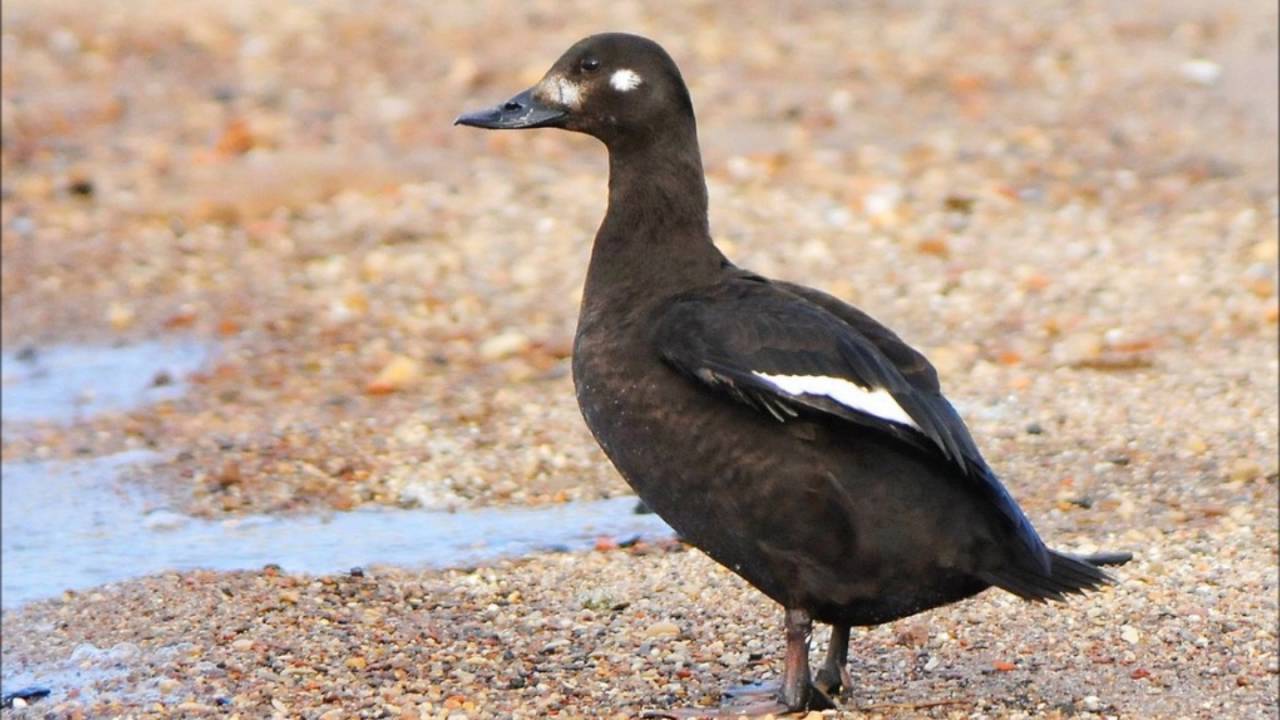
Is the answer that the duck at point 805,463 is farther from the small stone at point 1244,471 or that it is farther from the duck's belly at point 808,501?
the small stone at point 1244,471

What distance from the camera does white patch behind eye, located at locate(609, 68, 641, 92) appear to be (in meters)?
6.09

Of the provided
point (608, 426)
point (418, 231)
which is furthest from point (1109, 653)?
point (418, 231)

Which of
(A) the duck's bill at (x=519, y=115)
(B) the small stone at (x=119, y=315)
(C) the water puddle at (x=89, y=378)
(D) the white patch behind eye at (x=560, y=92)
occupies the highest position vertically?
(D) the white patch behind eye at (x=560, y=92)

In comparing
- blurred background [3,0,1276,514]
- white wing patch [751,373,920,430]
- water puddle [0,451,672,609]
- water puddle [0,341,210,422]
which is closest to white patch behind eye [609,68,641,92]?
white wing patch [751,373,920,430]

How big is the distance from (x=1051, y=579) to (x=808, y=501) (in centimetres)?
66

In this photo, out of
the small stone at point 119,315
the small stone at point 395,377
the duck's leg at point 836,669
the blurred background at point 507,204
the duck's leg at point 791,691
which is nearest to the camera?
the duck's leg at point 791,691

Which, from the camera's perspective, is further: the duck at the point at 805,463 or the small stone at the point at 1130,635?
the small stone at the point at 1130,635

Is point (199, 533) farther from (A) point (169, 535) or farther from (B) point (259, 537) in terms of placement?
(B) point (259, 537)

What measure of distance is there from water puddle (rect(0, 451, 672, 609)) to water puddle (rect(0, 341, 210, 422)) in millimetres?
1247

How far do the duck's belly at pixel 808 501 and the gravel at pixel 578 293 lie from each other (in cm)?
50

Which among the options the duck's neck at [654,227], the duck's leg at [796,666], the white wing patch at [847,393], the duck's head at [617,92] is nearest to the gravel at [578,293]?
the duck's leg at [796,666]

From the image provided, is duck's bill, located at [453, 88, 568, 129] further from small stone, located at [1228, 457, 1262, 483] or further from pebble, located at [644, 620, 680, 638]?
small stone, located at [1228, 457, 1262, 483]

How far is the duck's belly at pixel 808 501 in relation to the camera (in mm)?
5312

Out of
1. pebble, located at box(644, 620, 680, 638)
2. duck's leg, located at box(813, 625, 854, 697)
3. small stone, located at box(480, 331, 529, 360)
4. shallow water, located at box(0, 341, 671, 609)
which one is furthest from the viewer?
small stone, located at box(480, 331, 529, 360)
